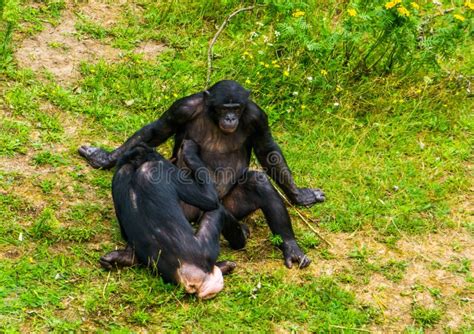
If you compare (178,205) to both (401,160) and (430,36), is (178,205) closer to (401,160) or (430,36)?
(401,160)

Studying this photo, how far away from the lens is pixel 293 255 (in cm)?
577

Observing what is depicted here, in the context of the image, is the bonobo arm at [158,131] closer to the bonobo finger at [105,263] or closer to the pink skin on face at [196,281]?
the bonobo finger at [105,263]

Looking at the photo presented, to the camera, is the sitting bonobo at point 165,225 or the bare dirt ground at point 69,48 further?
the bare dirt ground at point 69,48

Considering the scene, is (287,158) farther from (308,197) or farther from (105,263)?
(105,263)

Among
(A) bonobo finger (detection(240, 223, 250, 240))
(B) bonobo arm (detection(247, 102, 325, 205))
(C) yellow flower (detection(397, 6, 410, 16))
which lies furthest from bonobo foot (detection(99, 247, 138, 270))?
(C) yellow flower (detection(397, 6, 410, 16))

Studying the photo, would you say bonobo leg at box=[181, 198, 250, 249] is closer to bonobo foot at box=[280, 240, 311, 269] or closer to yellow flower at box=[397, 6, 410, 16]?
bonobo foot at box=[280, 240, 311, 269]

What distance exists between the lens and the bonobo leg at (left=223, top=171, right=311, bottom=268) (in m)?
5.80

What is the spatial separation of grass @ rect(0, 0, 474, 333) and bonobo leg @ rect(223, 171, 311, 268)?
0.12 metres

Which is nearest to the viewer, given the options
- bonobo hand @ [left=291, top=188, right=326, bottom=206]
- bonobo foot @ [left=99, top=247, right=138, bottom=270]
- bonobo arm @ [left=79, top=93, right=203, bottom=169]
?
bonobo foot @ [left=99, top=247, right=138, bottom=270]

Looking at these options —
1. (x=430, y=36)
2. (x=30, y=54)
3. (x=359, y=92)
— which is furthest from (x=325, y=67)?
(x=30, y=54)

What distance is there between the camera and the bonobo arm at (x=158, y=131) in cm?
593

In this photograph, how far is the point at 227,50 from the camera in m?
8.19

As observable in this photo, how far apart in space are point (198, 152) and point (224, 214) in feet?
2.06

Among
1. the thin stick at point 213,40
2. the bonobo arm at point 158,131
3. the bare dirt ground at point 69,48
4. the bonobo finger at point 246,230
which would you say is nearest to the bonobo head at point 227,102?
the bonobo arm at point 158,131
